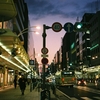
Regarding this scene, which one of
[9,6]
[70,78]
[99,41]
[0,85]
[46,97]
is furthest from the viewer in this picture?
[99,41]

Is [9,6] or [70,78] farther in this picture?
[70,78]

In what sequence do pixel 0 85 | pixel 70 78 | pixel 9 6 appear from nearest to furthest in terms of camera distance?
1. pixel 9 6
2. pixel 0 85
3. pixel 70 78

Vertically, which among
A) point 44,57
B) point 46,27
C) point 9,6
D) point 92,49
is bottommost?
point 44,57

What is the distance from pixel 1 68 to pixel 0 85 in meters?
2.71

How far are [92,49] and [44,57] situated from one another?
297 feet

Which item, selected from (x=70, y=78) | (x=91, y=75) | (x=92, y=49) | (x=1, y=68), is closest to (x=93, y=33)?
(x=92, y=49)

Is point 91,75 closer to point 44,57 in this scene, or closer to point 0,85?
point 0,85

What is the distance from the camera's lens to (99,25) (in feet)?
305

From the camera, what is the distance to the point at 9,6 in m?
15.8

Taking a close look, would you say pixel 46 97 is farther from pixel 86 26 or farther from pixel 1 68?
pixel 1 68

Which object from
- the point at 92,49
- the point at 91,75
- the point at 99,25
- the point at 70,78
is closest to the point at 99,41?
the point at 99,25

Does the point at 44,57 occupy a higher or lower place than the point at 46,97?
higher

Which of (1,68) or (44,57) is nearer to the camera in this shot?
(44,57)

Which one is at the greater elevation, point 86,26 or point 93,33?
point 93,33
